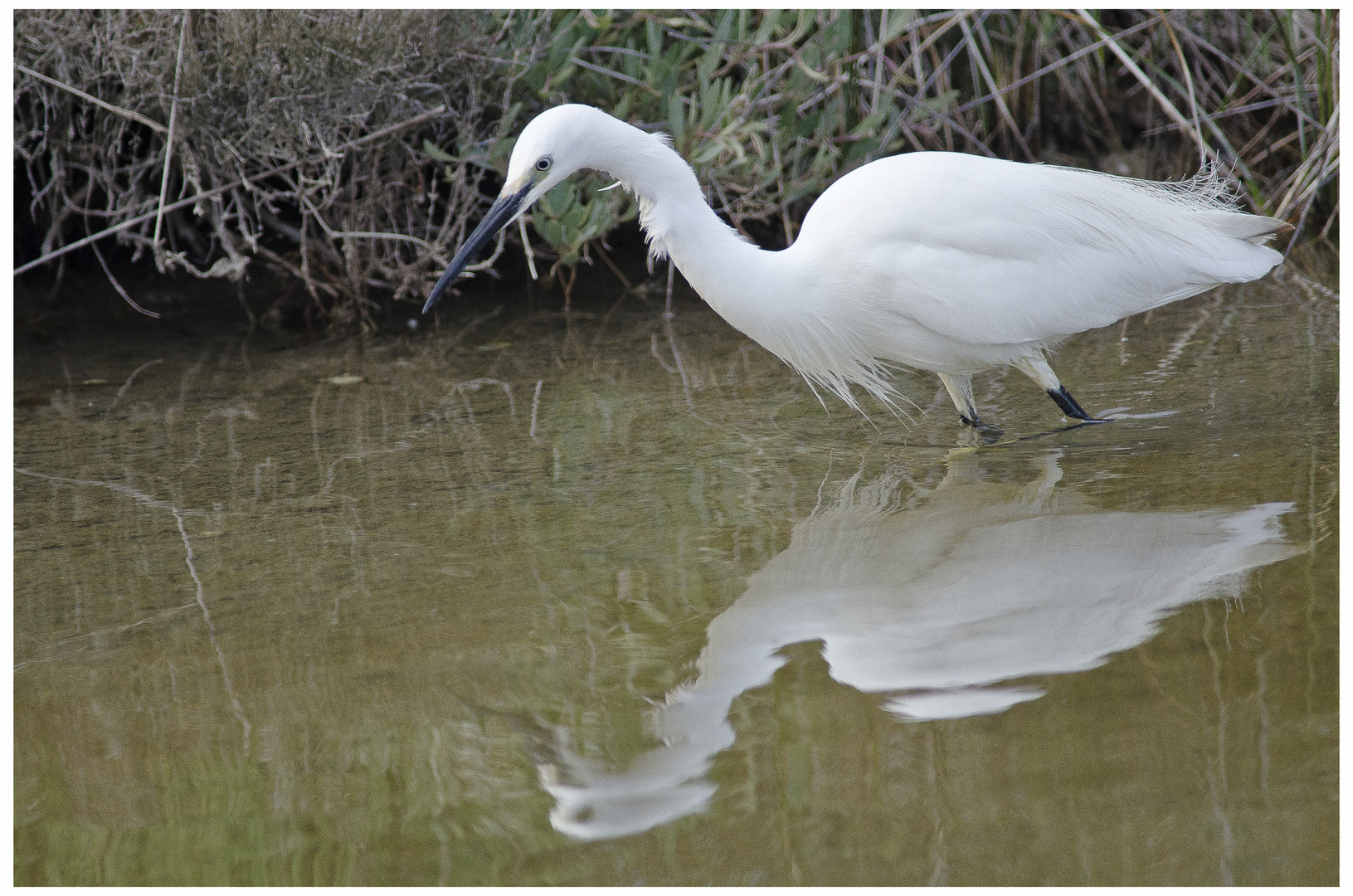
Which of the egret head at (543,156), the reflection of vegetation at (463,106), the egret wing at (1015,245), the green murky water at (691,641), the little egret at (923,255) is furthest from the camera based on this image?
the reflection of vegetation at (463,106)

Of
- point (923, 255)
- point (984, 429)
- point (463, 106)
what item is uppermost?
point (463, 106)

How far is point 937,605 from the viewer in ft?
7.00

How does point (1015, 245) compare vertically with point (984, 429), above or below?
above

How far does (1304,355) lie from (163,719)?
124 inches

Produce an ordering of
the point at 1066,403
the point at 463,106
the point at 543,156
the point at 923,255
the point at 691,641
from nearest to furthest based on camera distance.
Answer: the point at 691,641, the point at 543,156, the point at 923,255, the point at 1066,403, the point at 463,106

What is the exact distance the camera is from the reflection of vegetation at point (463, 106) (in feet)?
13.8

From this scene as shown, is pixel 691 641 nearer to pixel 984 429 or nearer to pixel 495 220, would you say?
pixel 495 220

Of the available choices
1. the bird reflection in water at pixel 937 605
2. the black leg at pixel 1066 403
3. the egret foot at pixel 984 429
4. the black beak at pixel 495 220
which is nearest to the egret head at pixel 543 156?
the black beak at pixel 495 220

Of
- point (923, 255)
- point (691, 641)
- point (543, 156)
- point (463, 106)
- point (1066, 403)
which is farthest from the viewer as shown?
point (463, 106)

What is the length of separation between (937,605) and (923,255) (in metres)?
1.16

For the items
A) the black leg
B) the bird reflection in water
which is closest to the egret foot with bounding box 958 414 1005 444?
the black leg

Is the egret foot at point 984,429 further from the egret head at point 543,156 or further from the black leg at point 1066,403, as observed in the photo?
the egret head at point 543,156

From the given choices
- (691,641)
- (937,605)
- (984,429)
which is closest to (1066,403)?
(984,429)

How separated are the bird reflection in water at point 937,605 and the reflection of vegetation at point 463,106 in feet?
6.33
